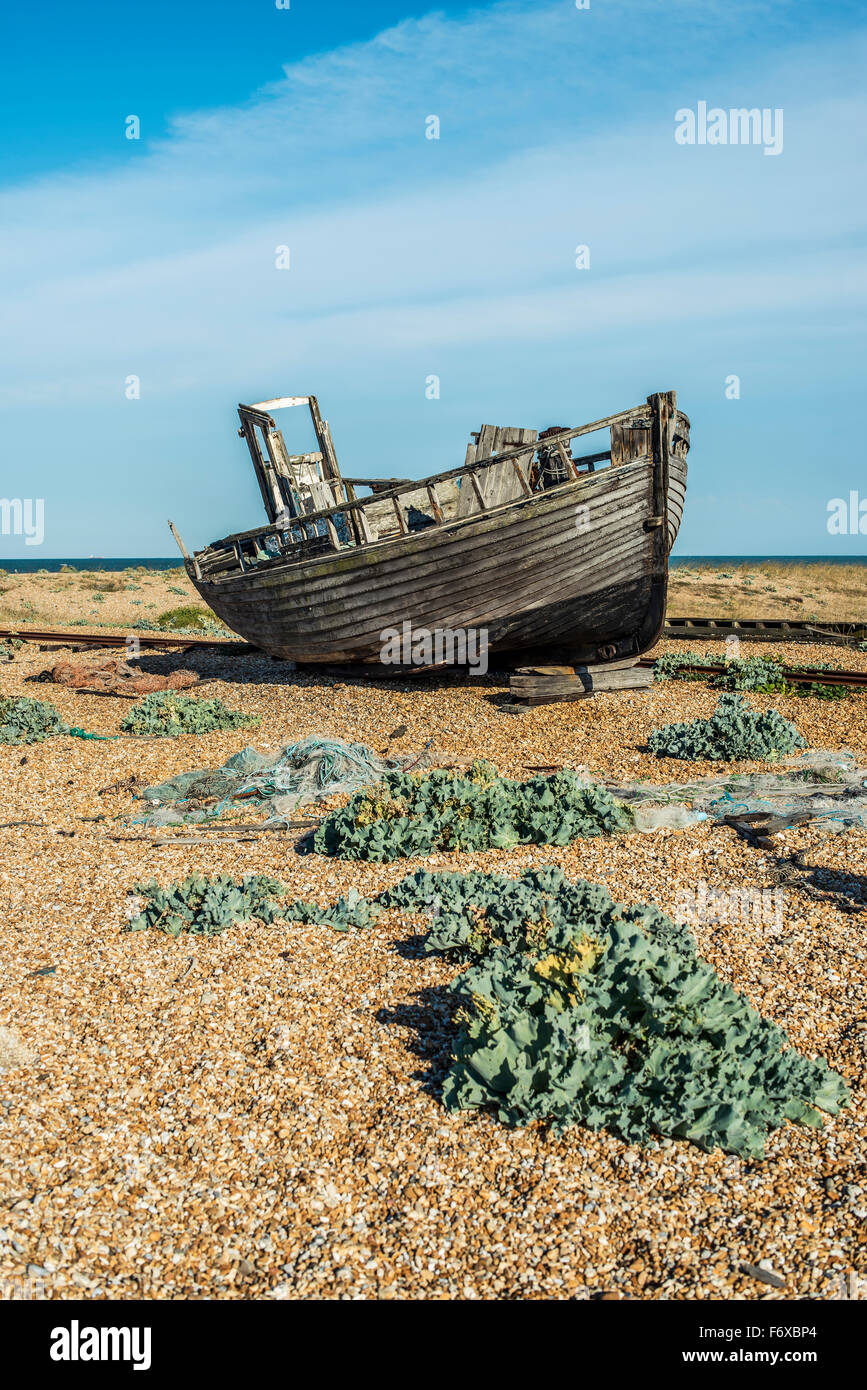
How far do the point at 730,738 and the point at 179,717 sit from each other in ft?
24.6

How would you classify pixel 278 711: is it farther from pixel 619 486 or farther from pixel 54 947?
pixel 54 947

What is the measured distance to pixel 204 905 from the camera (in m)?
6.11

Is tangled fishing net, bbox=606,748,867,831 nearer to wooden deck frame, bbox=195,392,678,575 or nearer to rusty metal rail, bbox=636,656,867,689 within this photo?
rusty metal rail, bbox=636,656,867,689

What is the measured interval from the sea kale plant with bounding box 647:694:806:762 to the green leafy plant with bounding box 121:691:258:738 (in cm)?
581

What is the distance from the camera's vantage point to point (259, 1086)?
4305mm

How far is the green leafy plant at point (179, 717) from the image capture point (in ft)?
39.9

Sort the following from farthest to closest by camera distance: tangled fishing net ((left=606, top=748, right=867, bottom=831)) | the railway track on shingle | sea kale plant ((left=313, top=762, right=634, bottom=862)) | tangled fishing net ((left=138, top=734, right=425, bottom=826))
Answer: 1. the railway track on shingle
2. tangled fishing net ((left=138, top=734, right=425, bottom=826))
3. tangled fishing net ((left=606, top=748, right=867, bottom=831))
4. sea kale plant ((left=313, top=762, right=634, bottom=862))

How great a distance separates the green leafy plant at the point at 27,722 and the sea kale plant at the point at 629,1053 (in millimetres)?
9081

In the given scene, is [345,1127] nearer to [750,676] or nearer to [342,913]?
[342,913]

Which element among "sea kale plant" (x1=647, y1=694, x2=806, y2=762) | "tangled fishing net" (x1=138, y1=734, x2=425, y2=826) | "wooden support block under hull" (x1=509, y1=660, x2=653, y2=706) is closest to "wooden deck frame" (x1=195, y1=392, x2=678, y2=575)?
"wooden support block under hull" (x1=509, y1=660, x2=653, y2=706)

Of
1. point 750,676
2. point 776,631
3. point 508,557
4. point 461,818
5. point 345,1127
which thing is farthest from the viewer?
point 776,631

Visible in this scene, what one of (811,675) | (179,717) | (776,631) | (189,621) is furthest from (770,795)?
(189,621)

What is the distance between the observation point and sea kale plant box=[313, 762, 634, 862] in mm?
7410

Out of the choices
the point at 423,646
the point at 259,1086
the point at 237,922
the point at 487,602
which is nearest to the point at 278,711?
the point at 423,646
